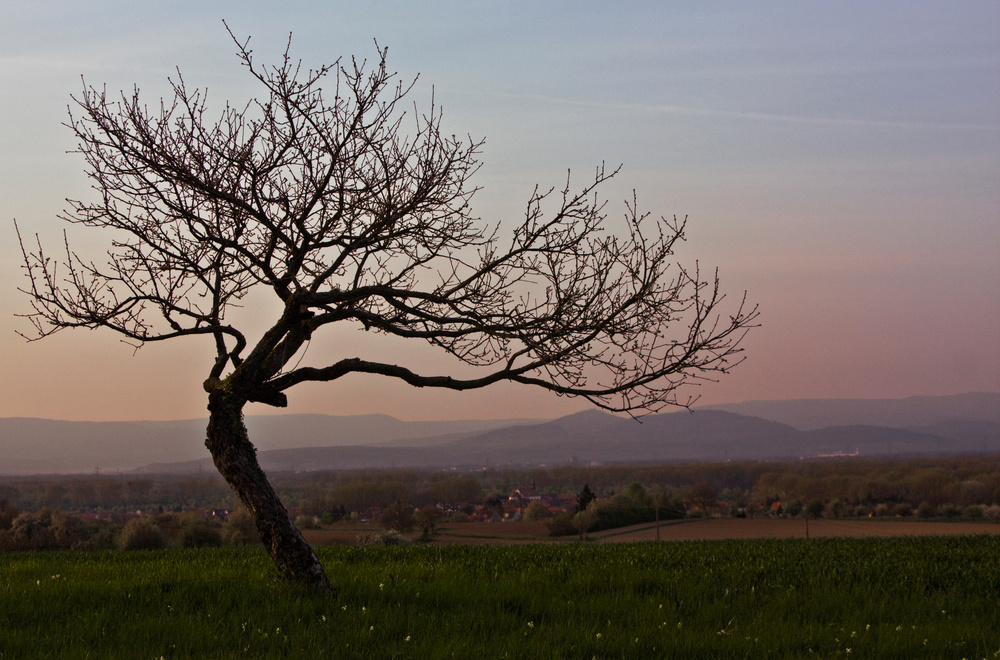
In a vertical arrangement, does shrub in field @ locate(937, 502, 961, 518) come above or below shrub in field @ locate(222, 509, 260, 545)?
below

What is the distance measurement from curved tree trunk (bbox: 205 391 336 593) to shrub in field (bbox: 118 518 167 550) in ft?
52.5

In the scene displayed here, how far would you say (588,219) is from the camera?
1084cm

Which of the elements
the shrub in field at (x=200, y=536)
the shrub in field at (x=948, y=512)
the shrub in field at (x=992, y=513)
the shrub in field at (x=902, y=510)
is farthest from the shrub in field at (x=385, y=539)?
the shrub in field at (x=902, y=510)

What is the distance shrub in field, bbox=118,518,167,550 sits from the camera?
24.4 m

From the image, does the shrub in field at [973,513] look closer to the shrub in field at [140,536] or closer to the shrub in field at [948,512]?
the shrub in field at [948,512]

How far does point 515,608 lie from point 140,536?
18.6 meters

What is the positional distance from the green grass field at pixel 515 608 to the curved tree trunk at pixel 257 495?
37cm

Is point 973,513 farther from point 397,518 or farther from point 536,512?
point 397,518

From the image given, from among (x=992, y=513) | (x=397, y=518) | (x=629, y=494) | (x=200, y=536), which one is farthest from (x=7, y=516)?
(x=992, y=513)

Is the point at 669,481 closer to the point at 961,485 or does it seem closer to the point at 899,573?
the point at 961,485

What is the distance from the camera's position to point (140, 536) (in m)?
24.7

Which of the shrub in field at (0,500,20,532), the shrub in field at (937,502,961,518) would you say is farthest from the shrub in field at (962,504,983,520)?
the shrub in field at (0,500,20,532)

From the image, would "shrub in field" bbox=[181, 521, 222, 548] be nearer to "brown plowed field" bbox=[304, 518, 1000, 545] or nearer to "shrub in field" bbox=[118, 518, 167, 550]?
"shrub in field" bbox=[118, 518, 167, 550]

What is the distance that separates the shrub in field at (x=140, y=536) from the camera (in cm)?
2438
